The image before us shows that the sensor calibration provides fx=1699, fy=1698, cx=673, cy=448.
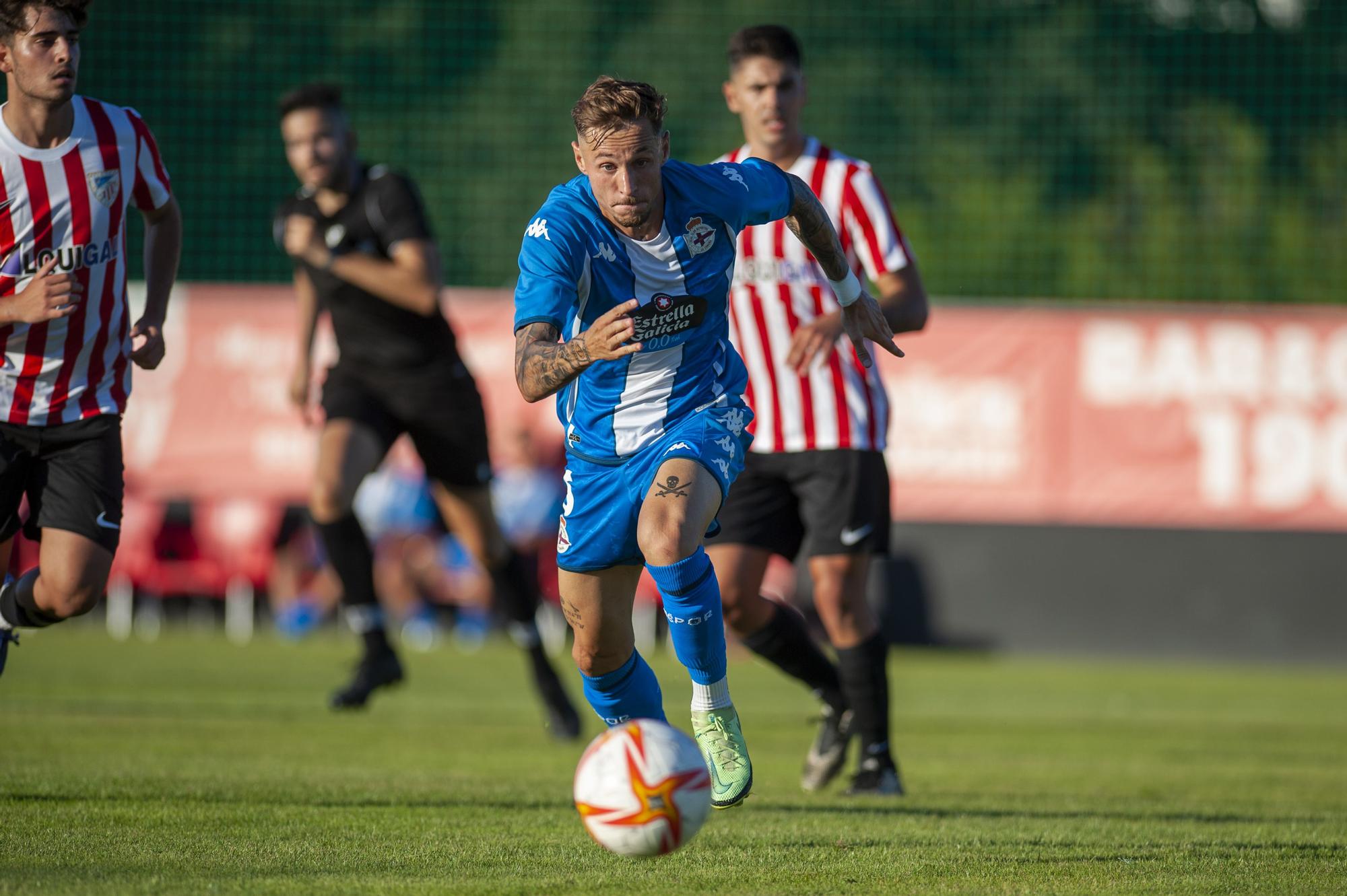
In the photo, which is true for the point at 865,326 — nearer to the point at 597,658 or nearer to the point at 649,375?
the point at 649,375

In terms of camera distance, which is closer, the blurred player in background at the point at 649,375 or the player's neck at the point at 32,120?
the blurred player in background at the point at 649,375

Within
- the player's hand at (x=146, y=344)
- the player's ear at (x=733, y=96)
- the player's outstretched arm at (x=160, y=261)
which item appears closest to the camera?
the player's hand at (x=146, y=344)

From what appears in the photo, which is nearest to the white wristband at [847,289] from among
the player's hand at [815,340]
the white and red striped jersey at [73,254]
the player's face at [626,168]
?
the player's hand at [815,340]

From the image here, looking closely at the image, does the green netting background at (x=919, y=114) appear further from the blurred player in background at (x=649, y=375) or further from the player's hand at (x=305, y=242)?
the blurred player in background at (x=649, y=375)

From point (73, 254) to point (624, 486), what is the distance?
6.68ft

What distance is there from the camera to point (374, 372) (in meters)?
8.33

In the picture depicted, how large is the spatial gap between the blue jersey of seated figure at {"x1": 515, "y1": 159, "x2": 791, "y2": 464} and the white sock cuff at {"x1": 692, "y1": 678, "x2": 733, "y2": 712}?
735 millimetres

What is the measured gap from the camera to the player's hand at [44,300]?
5.26 metres

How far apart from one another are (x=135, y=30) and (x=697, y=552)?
13604mm

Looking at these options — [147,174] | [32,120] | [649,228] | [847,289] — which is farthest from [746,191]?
[32,120]

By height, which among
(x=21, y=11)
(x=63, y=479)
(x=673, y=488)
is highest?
(x=21, y=11)

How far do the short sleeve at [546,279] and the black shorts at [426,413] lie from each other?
3457 millimetres

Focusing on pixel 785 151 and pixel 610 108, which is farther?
pixel 785 151

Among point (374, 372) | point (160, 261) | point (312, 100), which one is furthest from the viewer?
point (374, 372)
